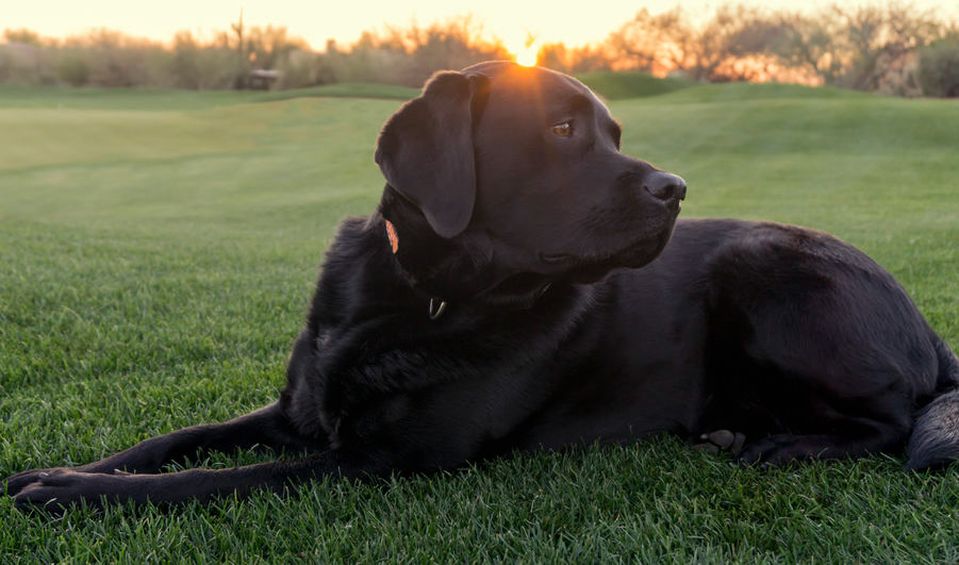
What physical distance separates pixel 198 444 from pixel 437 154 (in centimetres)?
126

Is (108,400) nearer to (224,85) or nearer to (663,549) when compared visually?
(663,549)

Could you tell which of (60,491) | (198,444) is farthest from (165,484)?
(198,444)

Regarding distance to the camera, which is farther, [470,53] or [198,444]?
[470,53]

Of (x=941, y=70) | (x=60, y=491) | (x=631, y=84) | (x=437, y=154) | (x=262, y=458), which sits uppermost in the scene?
(x=941, y=70)

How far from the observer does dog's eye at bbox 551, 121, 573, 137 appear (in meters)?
2.66

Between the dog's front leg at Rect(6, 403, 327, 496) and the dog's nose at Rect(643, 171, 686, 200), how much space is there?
55.4 inches

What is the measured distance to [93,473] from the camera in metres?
2.36

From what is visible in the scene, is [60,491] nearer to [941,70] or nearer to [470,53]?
[941,70]

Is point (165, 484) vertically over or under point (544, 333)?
→ under

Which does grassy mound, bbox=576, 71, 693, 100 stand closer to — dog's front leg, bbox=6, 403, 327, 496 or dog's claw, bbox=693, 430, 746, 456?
dog's claw, bbox=693, 430, 746, 456

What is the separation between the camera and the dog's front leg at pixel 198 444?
2.50m

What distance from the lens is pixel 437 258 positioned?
2.62 m

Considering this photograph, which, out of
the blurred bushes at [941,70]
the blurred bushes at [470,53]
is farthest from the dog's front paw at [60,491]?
the blurred bushes at [470,53]

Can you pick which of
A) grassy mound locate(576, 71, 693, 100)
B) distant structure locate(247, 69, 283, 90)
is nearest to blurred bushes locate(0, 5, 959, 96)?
distant structure locate(247, 69, 283, 90)
